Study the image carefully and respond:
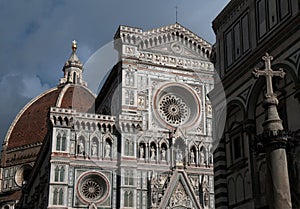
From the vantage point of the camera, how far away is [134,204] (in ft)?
106

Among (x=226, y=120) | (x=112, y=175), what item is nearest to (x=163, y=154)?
(x=112, y=175)

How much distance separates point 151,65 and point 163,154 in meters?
7.13

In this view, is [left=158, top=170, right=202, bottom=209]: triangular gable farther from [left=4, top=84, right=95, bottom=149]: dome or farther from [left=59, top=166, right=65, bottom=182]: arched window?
[left=4, top=84, right=95, bottom=149]: dome

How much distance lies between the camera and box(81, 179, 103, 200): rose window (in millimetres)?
32391

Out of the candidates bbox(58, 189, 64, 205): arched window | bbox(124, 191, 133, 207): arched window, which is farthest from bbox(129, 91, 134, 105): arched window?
bbox(58, 189, 64, 205): arched window

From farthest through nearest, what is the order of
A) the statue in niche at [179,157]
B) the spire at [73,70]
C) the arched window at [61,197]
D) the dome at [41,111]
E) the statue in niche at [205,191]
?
the spire at [73,70], the dome at [41,111], the statue in niche at [179,157], the statue in niche at [205,191], the arched window at [61,197]

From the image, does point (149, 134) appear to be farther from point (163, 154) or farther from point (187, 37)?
point (187, 37)

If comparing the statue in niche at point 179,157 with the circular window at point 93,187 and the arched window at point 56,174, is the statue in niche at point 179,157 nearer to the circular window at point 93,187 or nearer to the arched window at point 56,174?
the circular window at point 93,187

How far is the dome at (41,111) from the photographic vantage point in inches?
2591

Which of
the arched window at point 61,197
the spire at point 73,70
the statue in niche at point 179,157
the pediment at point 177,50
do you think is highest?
the spire at point 73,70

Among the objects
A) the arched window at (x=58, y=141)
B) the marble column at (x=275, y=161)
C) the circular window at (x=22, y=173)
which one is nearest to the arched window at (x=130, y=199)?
the arched window at (x=58, y=141)

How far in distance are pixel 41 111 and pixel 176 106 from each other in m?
36.1

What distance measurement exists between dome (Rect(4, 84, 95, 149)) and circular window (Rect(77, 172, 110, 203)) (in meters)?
31.3

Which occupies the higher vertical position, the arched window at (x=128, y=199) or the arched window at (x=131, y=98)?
the arched window at (x=131, y=98)
